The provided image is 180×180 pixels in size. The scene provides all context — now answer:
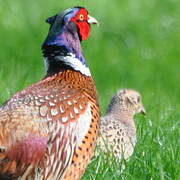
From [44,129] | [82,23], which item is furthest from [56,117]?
[82,23]

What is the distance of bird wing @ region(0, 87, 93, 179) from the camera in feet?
17.7

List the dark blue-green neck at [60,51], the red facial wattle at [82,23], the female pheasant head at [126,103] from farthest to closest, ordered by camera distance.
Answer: the female pheasant head at [126,103] → the red facial wattle at [82,23] → the dark blue-green neck at [60,51]

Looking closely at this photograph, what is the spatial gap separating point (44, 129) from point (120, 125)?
1931 mm

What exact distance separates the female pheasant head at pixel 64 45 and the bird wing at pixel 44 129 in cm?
23

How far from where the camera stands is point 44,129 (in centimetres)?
551

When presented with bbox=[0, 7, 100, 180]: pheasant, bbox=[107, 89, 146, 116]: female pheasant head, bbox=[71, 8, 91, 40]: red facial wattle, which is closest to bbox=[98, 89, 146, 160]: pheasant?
bbox=[107, 89, 146, 116]: female pheasant head

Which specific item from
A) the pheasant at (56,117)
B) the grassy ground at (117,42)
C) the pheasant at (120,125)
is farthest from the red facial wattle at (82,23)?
the grassy ground at (117,42)

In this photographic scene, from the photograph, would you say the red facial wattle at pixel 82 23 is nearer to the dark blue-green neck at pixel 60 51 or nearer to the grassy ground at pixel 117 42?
the dark blue-green neck at pixel 60 51

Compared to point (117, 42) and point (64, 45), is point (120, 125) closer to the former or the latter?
point (64, 45)

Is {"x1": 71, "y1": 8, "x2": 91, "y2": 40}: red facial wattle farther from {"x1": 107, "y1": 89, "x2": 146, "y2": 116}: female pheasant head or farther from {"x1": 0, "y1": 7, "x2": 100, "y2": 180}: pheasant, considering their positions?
{"x1": 107, "y1": 89, "x2": 146, "y2": 116}: female pheasant head

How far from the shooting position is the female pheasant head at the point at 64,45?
6.01 m

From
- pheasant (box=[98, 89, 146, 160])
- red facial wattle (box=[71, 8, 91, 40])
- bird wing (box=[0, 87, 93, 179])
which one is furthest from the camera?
pheasant (box=[98, 89, 146, 160])

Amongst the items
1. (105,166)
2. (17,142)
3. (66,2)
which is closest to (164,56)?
(66,2)

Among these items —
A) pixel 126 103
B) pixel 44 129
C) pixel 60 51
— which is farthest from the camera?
pixel 126 103
